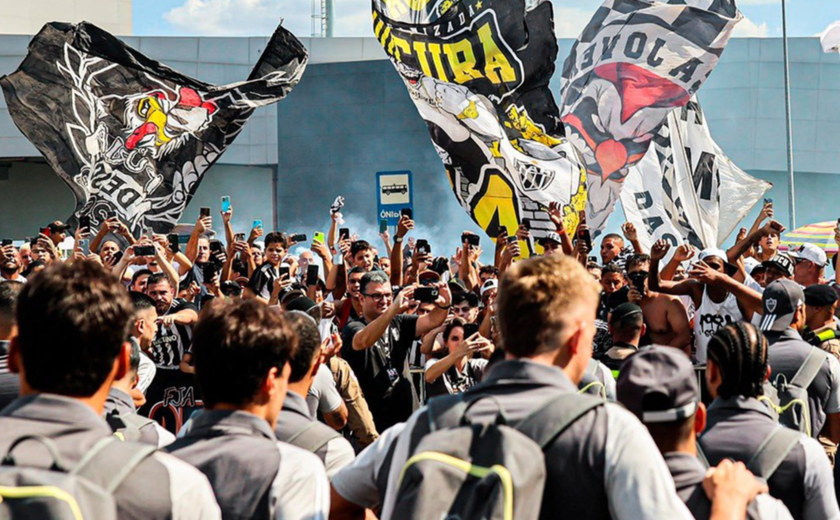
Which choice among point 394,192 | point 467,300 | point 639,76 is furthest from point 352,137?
point 467,300

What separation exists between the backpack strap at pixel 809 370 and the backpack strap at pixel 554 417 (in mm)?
3176

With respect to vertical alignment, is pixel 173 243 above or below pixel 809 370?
above

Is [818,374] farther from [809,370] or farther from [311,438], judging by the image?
→ [311,438]

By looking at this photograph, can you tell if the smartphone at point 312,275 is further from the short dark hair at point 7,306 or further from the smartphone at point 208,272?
the short dark hair at point 7,306

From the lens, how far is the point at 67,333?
2.41m

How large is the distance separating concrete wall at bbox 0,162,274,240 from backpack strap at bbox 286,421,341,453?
119ft

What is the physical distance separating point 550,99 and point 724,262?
314 cm

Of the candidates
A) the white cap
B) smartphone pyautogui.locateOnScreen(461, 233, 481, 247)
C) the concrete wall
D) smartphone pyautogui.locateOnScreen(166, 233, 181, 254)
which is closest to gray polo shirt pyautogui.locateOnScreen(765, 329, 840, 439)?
the white cap

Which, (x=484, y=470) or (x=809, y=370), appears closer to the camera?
(x=484, y=470)

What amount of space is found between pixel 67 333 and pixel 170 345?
4.93 m

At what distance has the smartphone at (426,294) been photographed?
6879 millimetres

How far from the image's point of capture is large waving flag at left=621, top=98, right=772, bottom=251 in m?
14.0

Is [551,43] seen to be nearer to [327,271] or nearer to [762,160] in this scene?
[327,271]

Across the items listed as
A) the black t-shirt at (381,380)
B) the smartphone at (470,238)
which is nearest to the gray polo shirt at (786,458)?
the black t-shirt at (381,380)
